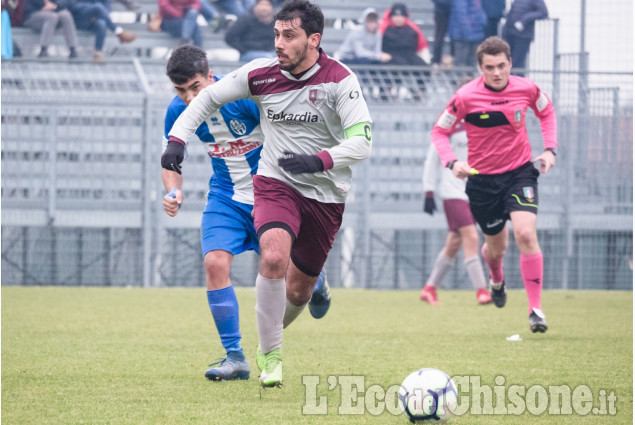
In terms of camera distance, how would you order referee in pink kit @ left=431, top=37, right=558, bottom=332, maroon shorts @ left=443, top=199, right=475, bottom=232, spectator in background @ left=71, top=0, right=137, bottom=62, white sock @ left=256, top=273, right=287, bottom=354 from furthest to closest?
spectator in background @ left=71, top=0, right=137, bottom=62 → maroon shorts @ left=443, top=199, right=475, bottom=232 → referee in pink kit @ left=431, top=37, right=558, bottom=332 → white sock @ left=256, top=273, right=287, bottom=354

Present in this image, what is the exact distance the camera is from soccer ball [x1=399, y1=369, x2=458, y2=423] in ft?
12.4

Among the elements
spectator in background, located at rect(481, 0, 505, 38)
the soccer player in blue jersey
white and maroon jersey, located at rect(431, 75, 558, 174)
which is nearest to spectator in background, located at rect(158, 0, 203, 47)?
spectator in background, located at rect(481, 0, 505, 38)

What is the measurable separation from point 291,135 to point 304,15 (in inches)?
24.3

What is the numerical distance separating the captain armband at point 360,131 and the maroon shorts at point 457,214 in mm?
5982

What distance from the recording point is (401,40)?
14367mm

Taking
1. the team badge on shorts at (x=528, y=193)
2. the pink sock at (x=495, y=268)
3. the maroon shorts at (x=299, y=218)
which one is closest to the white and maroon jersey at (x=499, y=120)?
the team badge on shorts at (x=528, y=193)

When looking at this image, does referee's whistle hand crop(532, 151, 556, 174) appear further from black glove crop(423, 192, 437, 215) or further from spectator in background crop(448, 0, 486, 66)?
spectator in background crop(448, 0, 486, 66)

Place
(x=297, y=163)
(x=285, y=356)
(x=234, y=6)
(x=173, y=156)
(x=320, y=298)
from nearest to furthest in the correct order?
(x=297, y=163)
(x=173, y=156)
(x=285, y=356)
(x=320, y=298)
(x=234, y=6)

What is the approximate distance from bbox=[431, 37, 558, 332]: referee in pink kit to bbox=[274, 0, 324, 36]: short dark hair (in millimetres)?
2630

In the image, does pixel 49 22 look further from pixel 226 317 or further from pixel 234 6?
pixel 226 317

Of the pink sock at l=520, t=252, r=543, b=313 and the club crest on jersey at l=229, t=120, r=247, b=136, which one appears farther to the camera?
the pink sock at l=520, t=252, r=543, b=313

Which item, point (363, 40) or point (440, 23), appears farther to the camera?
point (440, 23)

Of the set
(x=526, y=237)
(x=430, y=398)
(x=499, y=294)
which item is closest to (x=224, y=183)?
(x=430, y=398)

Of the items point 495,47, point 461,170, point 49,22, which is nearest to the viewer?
point 461,170
